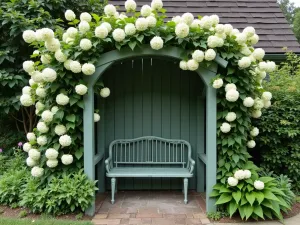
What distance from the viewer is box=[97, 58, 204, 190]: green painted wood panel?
191 inches

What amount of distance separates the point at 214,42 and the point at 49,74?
6.79 ft

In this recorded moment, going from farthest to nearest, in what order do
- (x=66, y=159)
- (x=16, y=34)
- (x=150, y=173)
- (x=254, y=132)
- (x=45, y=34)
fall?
(x=16, y=34), (x=150, y=173), (x=254, y=132), (x=66, y=159), (x=45, y=34)

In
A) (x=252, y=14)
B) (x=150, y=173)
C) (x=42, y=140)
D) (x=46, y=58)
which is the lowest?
(x=150, y=173)

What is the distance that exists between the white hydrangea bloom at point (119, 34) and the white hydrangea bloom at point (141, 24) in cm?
19

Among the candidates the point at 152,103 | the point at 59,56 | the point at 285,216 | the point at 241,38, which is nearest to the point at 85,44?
the point at 59,56

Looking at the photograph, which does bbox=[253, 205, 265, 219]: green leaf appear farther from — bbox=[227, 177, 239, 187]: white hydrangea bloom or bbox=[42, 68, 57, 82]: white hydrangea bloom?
bbox=[42, 68, 57, 82]: white hydrangea bloom

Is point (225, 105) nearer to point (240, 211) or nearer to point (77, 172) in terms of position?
point (240, 211)

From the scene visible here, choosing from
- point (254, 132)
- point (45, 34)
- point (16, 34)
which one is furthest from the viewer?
point (16, 34)

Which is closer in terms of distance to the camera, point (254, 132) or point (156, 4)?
point (156, 4)

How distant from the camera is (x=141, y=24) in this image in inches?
132

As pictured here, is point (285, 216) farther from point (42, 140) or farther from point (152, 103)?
point (42, 140)

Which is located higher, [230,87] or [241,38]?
[241,38]

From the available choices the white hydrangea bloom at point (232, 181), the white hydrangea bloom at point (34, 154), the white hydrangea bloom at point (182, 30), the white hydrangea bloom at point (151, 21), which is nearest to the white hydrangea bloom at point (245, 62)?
the white hydrangea bloom at point (182, 30)

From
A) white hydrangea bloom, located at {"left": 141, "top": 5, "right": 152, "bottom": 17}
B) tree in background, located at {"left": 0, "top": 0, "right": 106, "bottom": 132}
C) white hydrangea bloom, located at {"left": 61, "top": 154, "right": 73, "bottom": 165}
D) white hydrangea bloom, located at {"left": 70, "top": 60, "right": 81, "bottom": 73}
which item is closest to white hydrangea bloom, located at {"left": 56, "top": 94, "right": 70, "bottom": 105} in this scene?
white hydrangea bloom, located at {"left": 70, "top": 60, "right": 81, "bottom": 73}
